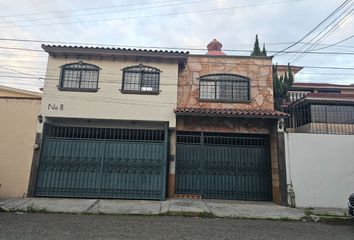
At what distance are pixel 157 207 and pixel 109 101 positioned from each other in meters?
4.80

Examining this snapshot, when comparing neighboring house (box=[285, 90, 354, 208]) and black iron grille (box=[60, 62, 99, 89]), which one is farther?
black iron grille (box=[60, 62, 99, 89])

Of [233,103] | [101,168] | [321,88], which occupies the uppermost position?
[321,88]

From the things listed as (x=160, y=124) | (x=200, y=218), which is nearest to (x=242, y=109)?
(x=160, y=124)

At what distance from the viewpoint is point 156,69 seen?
10.8m

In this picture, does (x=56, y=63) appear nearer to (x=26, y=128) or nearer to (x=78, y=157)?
(x=26, y=128)

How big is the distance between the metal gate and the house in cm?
4

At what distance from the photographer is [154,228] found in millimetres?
6281

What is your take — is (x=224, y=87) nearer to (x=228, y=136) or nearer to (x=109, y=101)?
(x=228, y=136)

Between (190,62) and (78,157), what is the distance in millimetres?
6629

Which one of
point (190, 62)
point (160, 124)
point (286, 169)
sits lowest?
point (286, 169)

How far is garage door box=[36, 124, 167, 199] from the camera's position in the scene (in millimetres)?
9711

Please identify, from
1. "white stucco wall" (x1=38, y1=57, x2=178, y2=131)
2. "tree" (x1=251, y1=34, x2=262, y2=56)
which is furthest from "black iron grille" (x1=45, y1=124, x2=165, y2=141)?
"tree" (x1=251, y1=34, x2=262, y2=56)

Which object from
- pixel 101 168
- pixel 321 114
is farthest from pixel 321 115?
pixel 101 168

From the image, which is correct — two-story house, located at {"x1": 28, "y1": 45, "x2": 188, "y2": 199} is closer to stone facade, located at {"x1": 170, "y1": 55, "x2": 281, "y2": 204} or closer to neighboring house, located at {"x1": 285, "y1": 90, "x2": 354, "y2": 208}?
stone facade, located at {"x1": 170, "y1": 55, "x2": 281, "y2": 204}
